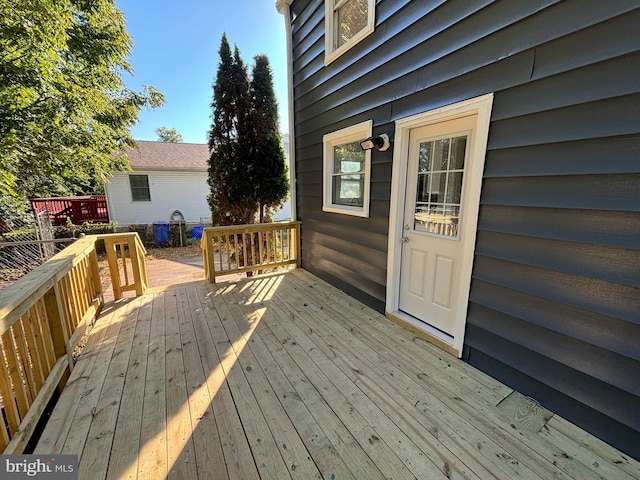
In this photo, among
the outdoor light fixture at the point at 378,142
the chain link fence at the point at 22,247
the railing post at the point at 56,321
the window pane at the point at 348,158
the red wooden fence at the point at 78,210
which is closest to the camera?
the railing post at the point at 56,321

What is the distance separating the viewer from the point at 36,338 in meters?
1.71

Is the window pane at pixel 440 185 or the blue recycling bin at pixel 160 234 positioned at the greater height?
the window pane at pixel 440 185

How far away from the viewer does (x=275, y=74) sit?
17.5 ft

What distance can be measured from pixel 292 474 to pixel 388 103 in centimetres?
287

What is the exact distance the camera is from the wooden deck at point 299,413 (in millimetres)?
1286

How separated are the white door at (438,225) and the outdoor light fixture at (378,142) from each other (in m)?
0.25

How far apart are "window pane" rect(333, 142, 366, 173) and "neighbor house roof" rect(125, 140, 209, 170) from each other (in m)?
9.28

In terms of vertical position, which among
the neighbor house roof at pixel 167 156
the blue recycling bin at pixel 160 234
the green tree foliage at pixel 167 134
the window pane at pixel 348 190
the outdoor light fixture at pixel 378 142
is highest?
the green tree foliage at pixel 167 134

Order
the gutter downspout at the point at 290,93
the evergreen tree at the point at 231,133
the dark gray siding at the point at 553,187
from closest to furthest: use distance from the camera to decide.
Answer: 1. the dark gray siding at the point at 553,187
2. the gutter downspout at the point at 290,93
3. the evergreen tree at the point at 231,133

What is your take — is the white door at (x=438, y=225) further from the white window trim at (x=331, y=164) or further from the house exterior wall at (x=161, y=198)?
the house exterior wall at (x=161, y=198)

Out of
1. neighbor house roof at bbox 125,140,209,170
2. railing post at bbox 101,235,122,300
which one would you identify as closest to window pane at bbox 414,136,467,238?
railing post at bbox 101,235,122,300

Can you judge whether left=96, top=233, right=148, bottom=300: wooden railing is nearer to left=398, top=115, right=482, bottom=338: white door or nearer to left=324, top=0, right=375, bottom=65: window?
left=398, top=115, right=482, bottom=338: white door

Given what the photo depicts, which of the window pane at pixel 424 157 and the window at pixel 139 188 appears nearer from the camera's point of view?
the window pane at pixel 424 157

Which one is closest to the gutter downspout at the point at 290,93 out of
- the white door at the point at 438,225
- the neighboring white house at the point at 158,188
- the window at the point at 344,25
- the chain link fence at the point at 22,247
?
the window at the point at 344,25
